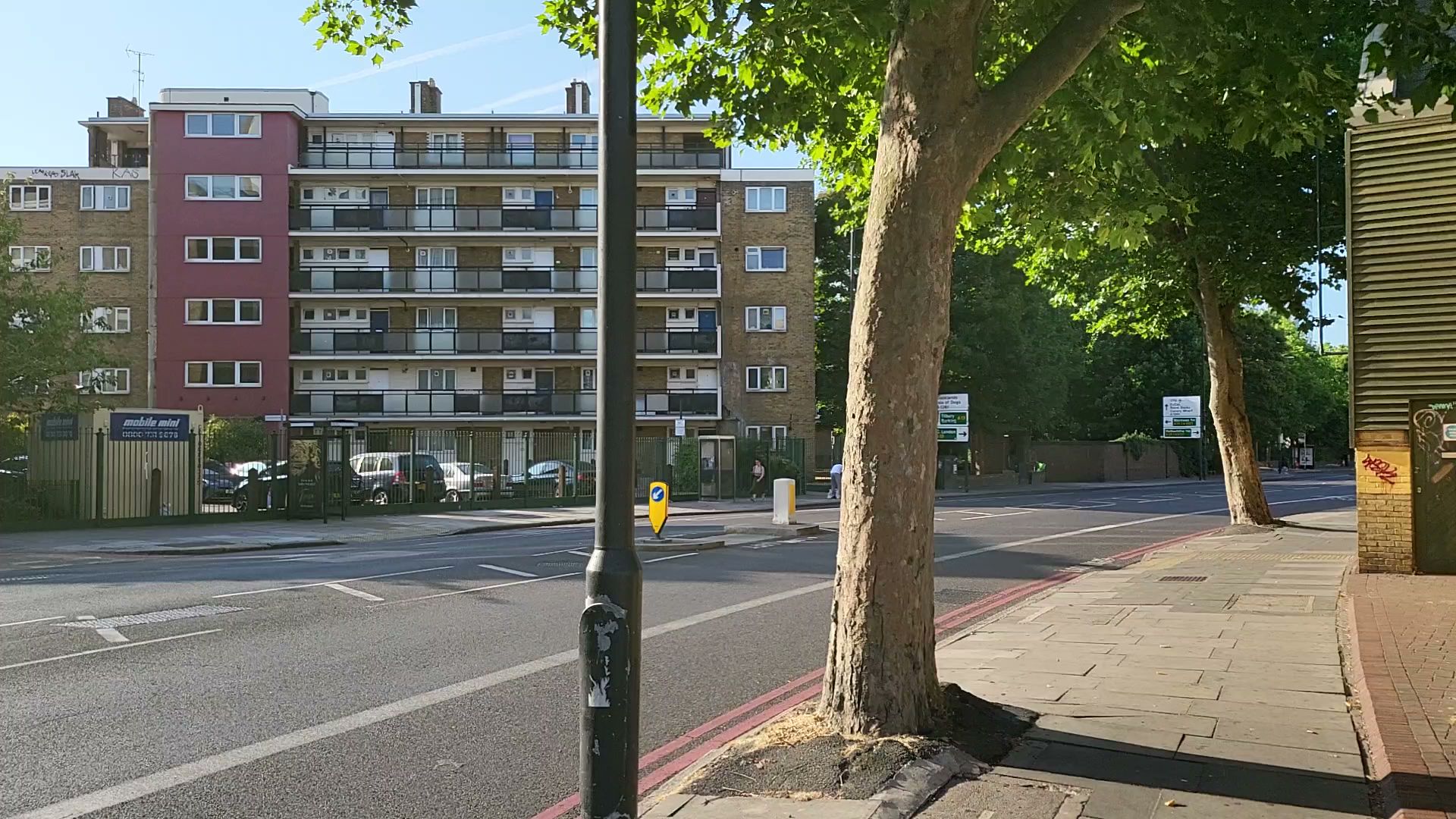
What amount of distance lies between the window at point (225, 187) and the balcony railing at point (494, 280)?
368cm

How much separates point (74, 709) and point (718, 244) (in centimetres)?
4555

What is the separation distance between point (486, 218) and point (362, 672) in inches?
1743

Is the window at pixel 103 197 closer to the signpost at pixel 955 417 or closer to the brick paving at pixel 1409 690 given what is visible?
the signpost at pixel 955 417

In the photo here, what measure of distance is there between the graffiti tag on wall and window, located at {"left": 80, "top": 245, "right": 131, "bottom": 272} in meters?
49.1

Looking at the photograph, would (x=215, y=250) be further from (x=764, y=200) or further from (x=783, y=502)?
(x=783, y=502)

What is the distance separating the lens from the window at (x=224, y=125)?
49.2 m

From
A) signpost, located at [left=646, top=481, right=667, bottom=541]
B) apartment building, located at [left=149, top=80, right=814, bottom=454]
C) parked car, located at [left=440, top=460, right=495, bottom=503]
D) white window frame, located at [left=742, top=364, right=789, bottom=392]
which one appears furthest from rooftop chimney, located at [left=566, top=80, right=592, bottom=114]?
signpost, located at [left=646, top=481, right=667, bottom=541]

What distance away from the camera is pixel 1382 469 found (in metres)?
14.2

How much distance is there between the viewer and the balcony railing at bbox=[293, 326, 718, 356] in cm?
5034

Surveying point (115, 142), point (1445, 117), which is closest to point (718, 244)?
point (115, 142)

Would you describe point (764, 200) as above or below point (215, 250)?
above

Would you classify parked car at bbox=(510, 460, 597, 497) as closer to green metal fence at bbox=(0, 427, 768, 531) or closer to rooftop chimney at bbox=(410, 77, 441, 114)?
green metal fence at bbox=(0, 427, 768, 531)

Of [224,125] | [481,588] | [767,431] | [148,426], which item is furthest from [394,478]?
[224,125]

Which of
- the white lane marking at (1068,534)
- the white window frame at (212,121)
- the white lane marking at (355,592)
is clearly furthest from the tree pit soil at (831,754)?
the white window frame at (212,121)
